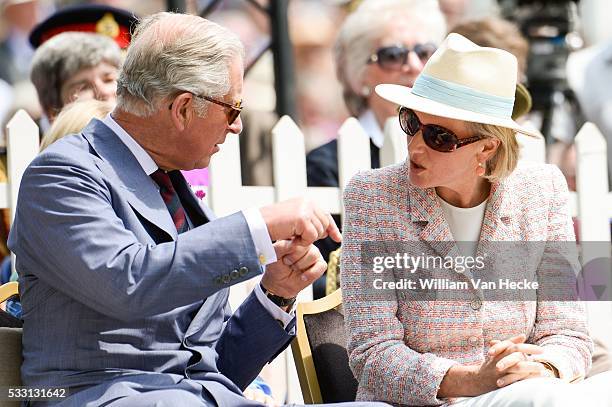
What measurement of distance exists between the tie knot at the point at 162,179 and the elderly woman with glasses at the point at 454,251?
603 millimetres

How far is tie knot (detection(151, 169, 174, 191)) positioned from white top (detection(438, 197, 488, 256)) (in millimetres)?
887

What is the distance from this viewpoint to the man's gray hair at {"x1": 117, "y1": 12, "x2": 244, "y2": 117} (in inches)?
125

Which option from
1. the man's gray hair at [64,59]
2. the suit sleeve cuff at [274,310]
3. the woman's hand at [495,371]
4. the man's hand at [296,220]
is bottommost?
the woman's hand at [495,371]

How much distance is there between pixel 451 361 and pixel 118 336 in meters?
1.01

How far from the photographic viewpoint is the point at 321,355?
12.9ft

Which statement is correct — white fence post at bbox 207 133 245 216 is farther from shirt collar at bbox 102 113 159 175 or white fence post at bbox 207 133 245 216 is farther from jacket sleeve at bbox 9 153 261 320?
jacket sleeve at bbox 9 153 261 320

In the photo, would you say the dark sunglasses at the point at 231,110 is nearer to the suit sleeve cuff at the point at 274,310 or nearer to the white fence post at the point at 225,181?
the suit sleeve cuff at the point at 274,310

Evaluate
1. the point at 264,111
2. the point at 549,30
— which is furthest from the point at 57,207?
the point at 549,30

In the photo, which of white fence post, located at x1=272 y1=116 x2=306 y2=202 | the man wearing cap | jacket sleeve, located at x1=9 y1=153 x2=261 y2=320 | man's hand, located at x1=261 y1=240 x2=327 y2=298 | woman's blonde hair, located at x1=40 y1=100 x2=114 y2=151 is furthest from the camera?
the man wearing cap

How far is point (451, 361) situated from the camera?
11.6 feet

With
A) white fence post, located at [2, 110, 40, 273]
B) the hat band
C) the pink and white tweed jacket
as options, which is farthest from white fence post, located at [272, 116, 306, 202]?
the hat band

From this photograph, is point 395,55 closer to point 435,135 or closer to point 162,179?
point 435,135

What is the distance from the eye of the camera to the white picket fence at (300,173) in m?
4.64

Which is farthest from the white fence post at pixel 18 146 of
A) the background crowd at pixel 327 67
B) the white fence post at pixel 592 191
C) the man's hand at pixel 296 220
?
the white fence post at pixel 592 191
